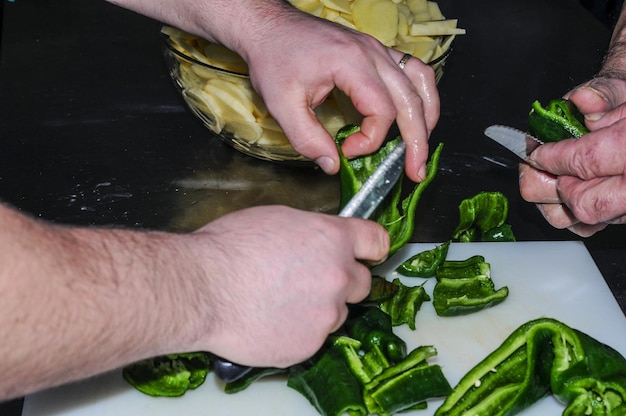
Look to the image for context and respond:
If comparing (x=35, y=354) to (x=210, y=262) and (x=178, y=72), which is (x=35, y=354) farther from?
(x=178, y=72)

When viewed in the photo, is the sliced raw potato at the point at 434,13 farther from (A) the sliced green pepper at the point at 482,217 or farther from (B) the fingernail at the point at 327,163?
(B) the fingernail at the point at 327,163

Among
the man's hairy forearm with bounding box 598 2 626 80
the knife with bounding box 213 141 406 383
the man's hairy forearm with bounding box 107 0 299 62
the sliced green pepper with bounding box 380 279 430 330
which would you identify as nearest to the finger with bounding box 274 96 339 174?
the knife with bounding box 213 141 406 383

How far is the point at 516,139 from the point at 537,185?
0.13m

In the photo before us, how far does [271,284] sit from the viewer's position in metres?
1.60

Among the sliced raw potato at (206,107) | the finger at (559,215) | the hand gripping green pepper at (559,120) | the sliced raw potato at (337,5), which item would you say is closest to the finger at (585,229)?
the finger at (559,215)

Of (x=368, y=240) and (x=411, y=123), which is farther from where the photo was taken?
(x=411, y=123)

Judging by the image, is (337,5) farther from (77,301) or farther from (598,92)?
(77,301)

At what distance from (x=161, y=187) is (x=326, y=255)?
1130mm

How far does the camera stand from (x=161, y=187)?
2662 mm

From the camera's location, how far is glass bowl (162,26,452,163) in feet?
7.94

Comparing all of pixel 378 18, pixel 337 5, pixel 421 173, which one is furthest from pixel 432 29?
pixel 421 173

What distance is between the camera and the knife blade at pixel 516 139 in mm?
2307

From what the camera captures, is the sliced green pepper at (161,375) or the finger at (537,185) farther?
the finger at (537,185)

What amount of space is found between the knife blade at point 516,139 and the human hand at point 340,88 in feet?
1.04
